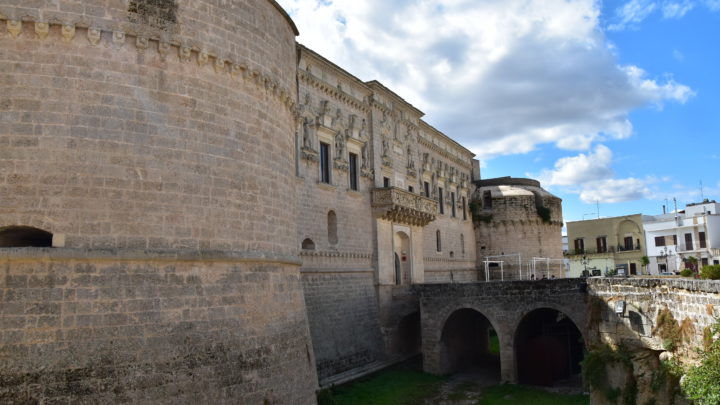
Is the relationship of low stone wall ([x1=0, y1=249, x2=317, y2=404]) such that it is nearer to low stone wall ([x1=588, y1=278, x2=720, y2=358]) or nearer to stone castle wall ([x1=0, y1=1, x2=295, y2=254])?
stone castle wall ([x1=0, y1=1, x2=295, y2=254])

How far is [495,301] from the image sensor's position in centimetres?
2142

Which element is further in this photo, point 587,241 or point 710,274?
point 587,241

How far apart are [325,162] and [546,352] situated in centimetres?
1092

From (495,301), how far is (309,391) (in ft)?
39.8

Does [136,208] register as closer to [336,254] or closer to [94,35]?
[94,35]

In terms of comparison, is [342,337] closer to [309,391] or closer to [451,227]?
[309,391]

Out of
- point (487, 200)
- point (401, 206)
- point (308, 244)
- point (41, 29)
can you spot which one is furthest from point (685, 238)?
point (41, 29)

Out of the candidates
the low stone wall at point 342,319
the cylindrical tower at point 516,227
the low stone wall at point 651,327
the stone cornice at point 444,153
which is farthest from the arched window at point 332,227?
the cylindrical tower at point 516,227

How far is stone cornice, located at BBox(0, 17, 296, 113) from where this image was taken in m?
7.84

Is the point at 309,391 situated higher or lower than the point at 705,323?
lower

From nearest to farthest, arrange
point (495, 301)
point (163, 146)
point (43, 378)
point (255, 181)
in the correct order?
point (43, 378) → point (163, 146) → point (255, 181) → point (495, 301)

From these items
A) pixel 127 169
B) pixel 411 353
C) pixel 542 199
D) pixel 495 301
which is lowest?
pixel 411 353

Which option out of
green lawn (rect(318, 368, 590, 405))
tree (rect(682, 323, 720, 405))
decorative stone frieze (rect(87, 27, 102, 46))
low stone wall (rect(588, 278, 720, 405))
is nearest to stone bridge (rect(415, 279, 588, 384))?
green lawn (rect(318, 368, 590, 405))

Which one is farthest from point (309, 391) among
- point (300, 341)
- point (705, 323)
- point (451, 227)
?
point (451, 227)
